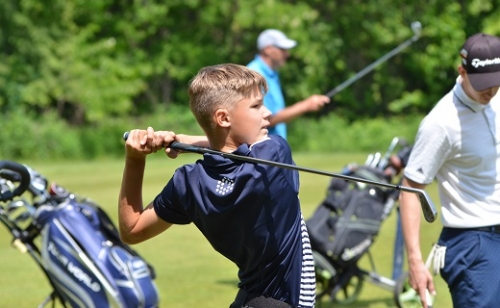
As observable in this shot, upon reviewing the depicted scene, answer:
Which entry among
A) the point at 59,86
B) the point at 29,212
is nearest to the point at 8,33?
the point at 59,86

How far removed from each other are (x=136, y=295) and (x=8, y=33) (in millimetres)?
35480

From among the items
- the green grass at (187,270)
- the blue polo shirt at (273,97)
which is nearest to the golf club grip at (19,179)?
the green grass at (187,270)

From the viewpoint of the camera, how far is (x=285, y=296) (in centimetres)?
370

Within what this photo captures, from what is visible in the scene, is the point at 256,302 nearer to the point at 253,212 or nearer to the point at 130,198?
the point at 253,212

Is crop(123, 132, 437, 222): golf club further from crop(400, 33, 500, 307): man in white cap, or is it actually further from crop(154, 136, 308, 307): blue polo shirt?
crop(400, 33, 500, 307): man in white cap

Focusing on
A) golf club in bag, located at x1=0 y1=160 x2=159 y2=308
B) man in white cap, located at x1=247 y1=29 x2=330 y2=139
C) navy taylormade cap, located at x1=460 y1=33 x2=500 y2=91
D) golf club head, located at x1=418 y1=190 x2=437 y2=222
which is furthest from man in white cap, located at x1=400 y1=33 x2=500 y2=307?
man in white cap, located at x1=247 y1=29 x2=330 y2=139

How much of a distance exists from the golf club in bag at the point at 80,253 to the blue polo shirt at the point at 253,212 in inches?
94.4

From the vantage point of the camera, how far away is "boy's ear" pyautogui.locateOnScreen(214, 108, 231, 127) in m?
3.66

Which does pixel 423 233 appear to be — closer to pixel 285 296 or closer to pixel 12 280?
pixel 12 280

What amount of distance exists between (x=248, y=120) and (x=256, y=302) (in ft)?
2.03

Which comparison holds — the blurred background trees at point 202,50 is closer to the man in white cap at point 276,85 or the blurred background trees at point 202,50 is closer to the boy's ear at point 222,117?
the man in white cap at point 276,85

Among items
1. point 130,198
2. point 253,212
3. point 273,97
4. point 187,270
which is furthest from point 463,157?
point 187,270

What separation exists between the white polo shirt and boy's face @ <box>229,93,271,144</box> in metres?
1.26

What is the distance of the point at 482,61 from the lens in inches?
185
